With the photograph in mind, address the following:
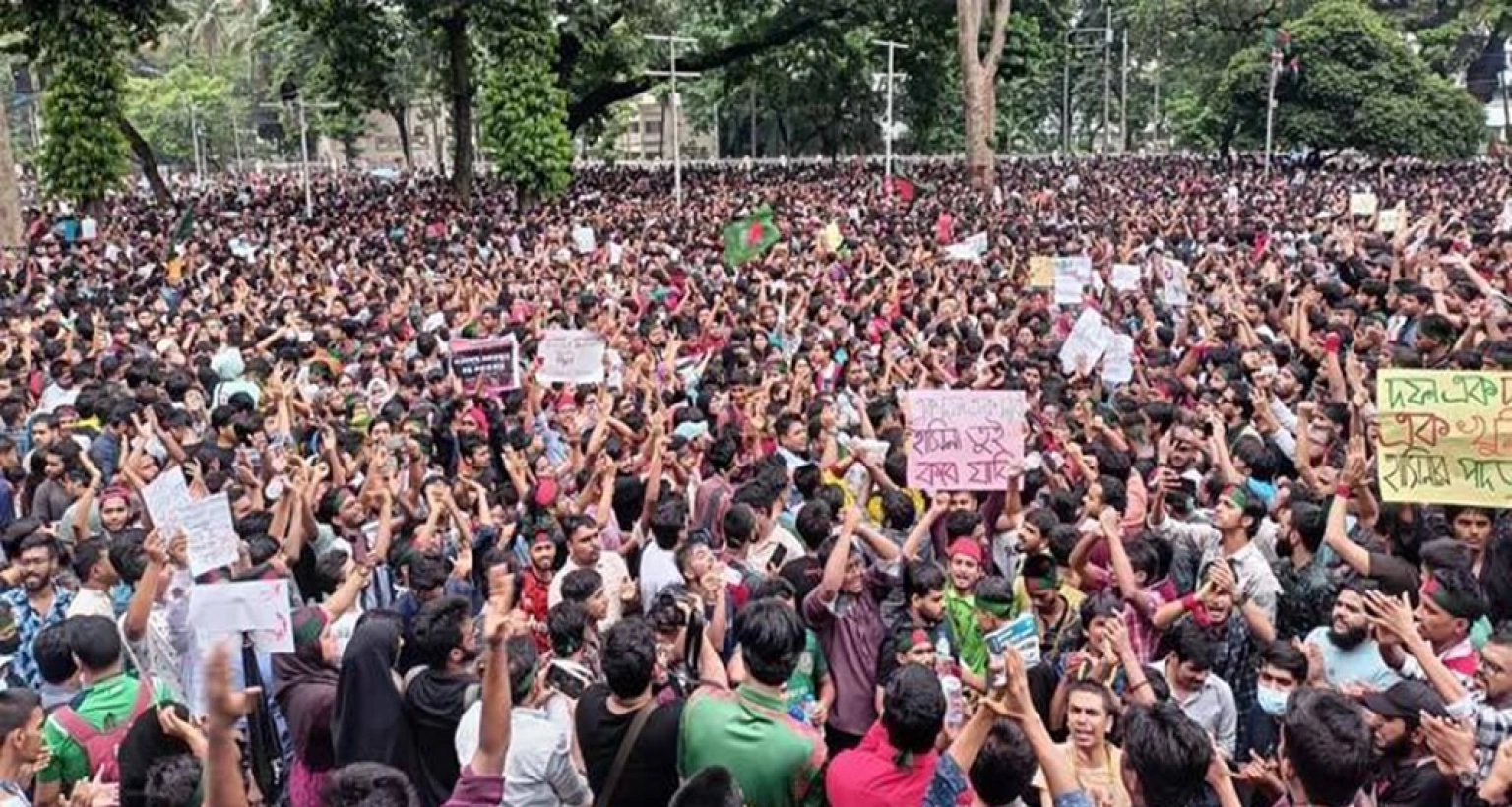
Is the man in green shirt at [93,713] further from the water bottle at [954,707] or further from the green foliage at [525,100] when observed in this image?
the green foliage at [525,100]

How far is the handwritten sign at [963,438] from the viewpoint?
5.93 meters

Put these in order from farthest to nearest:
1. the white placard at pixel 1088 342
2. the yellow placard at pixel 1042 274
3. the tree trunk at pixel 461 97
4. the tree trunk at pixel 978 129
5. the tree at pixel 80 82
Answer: the tree trunk at pixel 978 129 < the tree trunk at pixel 461 97 < the tree at pixel 80 82 < the yellow placard at pixel 1042 274 < the white placard at pixel 1088 342

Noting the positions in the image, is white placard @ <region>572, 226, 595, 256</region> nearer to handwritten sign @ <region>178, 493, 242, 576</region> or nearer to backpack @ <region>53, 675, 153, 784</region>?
handwritten sign @ <region>178, 493, 242, 576</region>

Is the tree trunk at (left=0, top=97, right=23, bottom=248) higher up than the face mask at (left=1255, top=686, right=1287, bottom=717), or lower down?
higher up

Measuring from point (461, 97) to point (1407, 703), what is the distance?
28876 mm

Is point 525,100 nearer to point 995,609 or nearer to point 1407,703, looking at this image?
point 995,609

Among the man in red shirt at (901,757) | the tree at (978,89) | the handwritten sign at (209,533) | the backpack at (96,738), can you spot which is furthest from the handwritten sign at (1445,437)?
the tree at (978,89)

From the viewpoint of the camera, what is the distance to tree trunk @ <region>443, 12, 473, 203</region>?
29609 mm

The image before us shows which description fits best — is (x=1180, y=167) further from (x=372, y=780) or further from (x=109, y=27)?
(x=372, y=780)

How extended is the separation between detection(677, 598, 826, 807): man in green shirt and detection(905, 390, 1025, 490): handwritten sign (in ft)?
7.83

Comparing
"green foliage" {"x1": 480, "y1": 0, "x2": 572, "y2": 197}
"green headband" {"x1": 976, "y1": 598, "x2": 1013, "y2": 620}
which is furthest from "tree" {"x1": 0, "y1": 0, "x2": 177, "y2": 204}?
"green headband" {"x1": 976, "y1": 598, "x2": 1013, "y2": 620}

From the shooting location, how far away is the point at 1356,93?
39.4m

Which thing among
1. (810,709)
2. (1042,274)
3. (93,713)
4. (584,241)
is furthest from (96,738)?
(584,241)

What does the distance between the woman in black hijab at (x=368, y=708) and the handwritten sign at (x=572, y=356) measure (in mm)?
5017
